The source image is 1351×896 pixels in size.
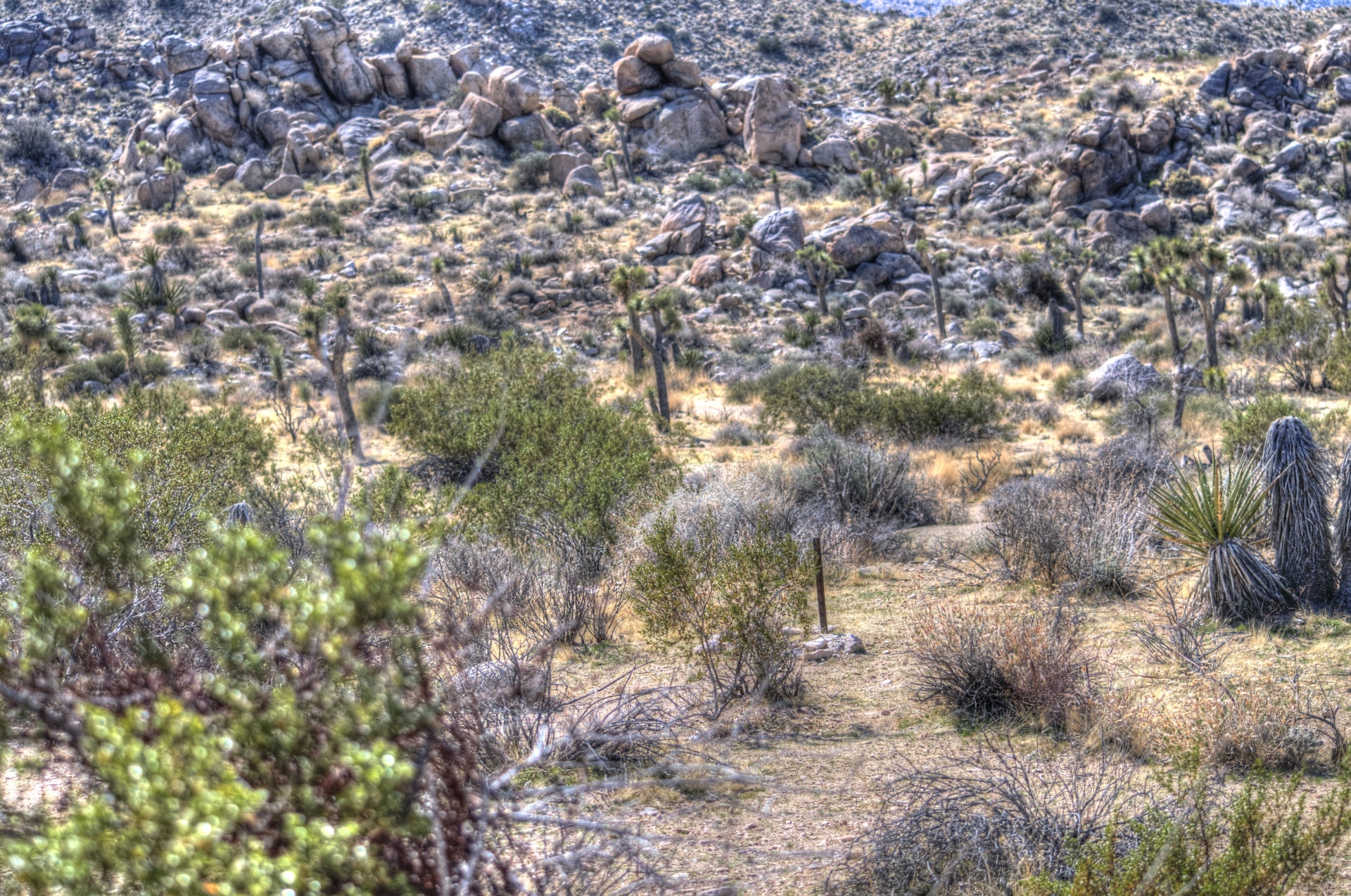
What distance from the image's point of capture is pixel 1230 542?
7934mm

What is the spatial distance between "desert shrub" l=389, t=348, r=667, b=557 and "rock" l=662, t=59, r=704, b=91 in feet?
111

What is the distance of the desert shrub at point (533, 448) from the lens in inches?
406

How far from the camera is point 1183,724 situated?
5434mm

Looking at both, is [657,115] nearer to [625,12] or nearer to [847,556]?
[625,12]

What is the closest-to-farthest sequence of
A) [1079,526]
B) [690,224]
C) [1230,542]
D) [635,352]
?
[1230,542], [1079,526], [635,352], [690,224]

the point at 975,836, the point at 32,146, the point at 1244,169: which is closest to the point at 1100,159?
the point at 1244,169

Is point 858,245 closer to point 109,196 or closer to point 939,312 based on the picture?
point 939,312

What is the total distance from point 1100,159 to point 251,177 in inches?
1539

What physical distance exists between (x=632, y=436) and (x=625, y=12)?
177 feet

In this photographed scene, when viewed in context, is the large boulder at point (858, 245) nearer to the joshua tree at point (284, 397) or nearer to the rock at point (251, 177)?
the joshua tree at point (284, 397)

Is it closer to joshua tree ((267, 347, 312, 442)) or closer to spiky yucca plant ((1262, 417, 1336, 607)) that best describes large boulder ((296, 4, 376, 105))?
joshua tree ((267, 347, 312, 442))

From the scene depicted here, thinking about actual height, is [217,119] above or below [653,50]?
below

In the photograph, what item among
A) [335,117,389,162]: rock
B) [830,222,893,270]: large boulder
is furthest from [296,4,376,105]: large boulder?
[830,222,893,270]: large boulder

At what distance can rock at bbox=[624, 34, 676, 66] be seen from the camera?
48.0 meters
